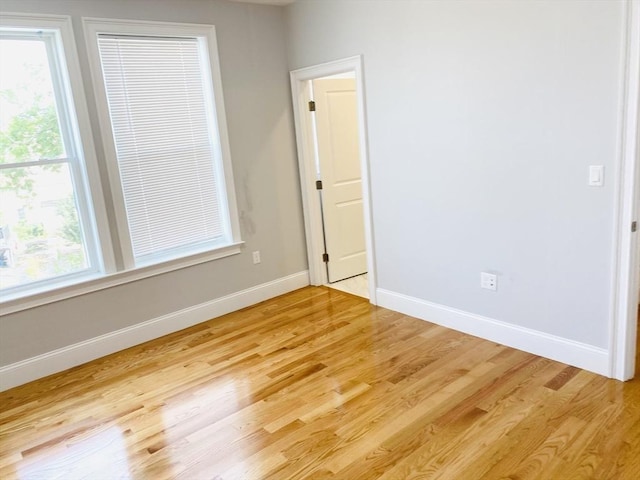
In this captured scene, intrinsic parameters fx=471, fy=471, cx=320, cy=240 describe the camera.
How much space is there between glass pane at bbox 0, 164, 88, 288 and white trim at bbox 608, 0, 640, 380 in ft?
11.2

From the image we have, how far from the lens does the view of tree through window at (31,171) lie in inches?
120

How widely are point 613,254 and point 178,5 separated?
135 inches

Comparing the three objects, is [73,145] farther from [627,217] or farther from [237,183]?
[627,217]

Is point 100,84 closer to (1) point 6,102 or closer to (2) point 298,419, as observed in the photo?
(1) point 6,102

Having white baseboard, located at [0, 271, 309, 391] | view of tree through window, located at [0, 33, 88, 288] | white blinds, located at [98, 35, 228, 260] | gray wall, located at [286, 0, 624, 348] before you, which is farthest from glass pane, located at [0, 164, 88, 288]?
gray wall, located at [286, 0, 624, 348]

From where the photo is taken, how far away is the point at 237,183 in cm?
409

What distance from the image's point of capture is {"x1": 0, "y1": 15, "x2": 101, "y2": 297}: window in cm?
306

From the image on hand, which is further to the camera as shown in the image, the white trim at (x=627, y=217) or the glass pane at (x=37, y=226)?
the glass pane at (x=37, y=226)

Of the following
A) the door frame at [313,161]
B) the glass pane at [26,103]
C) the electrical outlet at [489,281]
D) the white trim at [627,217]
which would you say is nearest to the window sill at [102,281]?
the door frame at [313,161]

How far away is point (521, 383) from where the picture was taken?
8.75 feet

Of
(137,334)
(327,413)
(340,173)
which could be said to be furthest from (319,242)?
(327,413)

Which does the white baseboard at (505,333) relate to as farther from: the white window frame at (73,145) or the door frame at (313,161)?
the white window frame at (73,145)

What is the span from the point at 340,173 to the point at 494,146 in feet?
6.12

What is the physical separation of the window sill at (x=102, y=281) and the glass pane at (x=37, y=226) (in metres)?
0.15
